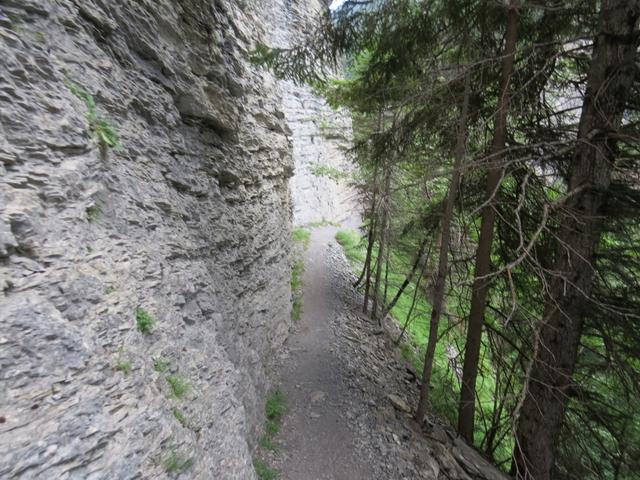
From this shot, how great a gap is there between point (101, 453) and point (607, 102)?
6.48 meters

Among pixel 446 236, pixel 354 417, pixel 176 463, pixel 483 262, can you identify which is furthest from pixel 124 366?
pixel 483 262

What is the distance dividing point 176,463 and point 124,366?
0.93 metres

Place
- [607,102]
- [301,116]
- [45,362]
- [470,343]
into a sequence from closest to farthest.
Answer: [45,362] < [607,102] < [470,343] < [301,116]

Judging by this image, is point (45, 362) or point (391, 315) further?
point (391, 315)

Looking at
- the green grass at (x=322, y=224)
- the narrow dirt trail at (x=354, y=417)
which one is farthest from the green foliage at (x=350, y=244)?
the narrow dirt trail at (x=354, y=417)

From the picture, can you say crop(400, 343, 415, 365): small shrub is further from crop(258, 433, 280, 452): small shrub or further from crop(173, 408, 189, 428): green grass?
crop(173, 408, 189, 428): green grass

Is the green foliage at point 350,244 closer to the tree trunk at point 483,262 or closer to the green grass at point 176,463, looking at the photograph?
the tree trunk at point 483,262

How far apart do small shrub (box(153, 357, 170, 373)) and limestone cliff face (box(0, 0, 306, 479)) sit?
20mm

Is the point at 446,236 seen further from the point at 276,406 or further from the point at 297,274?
the point at 297,274

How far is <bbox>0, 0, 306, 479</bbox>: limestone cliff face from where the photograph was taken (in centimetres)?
189

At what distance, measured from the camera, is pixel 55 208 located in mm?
2283

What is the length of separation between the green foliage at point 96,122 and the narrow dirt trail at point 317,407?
211 inches

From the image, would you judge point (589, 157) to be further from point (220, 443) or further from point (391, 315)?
point (391, 315)

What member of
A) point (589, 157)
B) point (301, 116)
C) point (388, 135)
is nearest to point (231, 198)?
point (388, 135)
